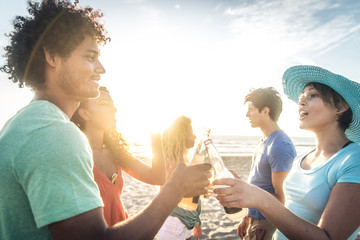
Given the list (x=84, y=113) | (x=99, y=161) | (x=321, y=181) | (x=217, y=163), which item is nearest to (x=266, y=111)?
(x=217, y=163)

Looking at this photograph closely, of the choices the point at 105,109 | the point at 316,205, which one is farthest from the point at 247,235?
the point at 105,109

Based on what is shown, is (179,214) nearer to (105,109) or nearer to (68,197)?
(105,109)

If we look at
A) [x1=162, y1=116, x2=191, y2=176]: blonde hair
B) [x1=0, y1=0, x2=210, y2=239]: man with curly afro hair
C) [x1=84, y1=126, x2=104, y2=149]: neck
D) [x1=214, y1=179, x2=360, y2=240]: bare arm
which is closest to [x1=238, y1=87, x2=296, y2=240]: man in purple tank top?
[x1=162, y1=116, x2=191, y2=176]: blonde hair

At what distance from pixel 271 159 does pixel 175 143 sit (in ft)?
5.27

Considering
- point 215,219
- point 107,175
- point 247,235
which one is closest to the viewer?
point 107,175

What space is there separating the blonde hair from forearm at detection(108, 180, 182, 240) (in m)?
2.17

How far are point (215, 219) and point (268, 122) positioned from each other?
421 centimetres

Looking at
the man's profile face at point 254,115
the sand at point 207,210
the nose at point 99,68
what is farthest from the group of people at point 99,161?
the sand at point 207,210

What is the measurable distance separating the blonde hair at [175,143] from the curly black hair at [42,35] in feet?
7.44

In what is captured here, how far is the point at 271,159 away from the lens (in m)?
3.09

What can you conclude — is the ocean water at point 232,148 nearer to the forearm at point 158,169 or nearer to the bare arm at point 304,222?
the forearm at point 158,169

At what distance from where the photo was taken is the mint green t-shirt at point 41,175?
0.96 meters

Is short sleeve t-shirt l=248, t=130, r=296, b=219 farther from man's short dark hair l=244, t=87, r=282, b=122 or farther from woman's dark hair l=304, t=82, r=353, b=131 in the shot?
woman's dark hair l=304, t=82, r=353, b=131

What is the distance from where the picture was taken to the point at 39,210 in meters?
0.96
